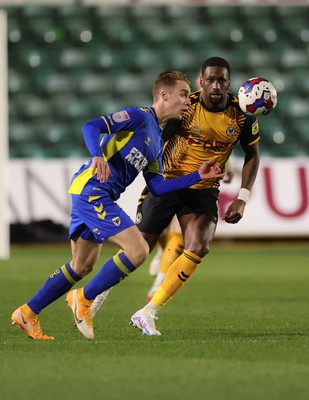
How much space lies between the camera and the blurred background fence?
19.9 m

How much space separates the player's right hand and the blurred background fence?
13.7m

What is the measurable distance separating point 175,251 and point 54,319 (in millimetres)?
1574

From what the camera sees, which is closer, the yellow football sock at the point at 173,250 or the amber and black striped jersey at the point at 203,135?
the amber and black striped jersey at the point at 203,135

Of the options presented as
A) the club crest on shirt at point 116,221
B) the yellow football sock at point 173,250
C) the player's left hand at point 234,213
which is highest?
the club crest on shirt at point 116,221

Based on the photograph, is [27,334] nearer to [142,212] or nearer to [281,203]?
[142,212]

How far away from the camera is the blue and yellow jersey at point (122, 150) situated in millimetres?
6215

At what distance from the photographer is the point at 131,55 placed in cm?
2045

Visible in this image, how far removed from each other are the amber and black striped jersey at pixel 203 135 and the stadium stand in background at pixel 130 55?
1222 centimetres

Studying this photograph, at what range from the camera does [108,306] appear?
8.84 metres

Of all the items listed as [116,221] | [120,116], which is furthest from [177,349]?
[120,116]

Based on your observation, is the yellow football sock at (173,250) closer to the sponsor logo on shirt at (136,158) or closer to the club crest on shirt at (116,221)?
the sponsor logo on shirt at (136,158)

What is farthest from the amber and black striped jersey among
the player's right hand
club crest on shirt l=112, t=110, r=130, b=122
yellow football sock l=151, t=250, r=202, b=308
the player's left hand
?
the player's right hand

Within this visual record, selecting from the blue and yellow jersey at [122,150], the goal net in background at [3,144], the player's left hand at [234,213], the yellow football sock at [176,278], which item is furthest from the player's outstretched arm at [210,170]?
the goal net in background at [3,144]

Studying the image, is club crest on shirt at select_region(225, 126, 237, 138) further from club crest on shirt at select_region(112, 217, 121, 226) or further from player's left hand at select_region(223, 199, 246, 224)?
club crest on shirt at select_region(112, 217, 121, 226)
